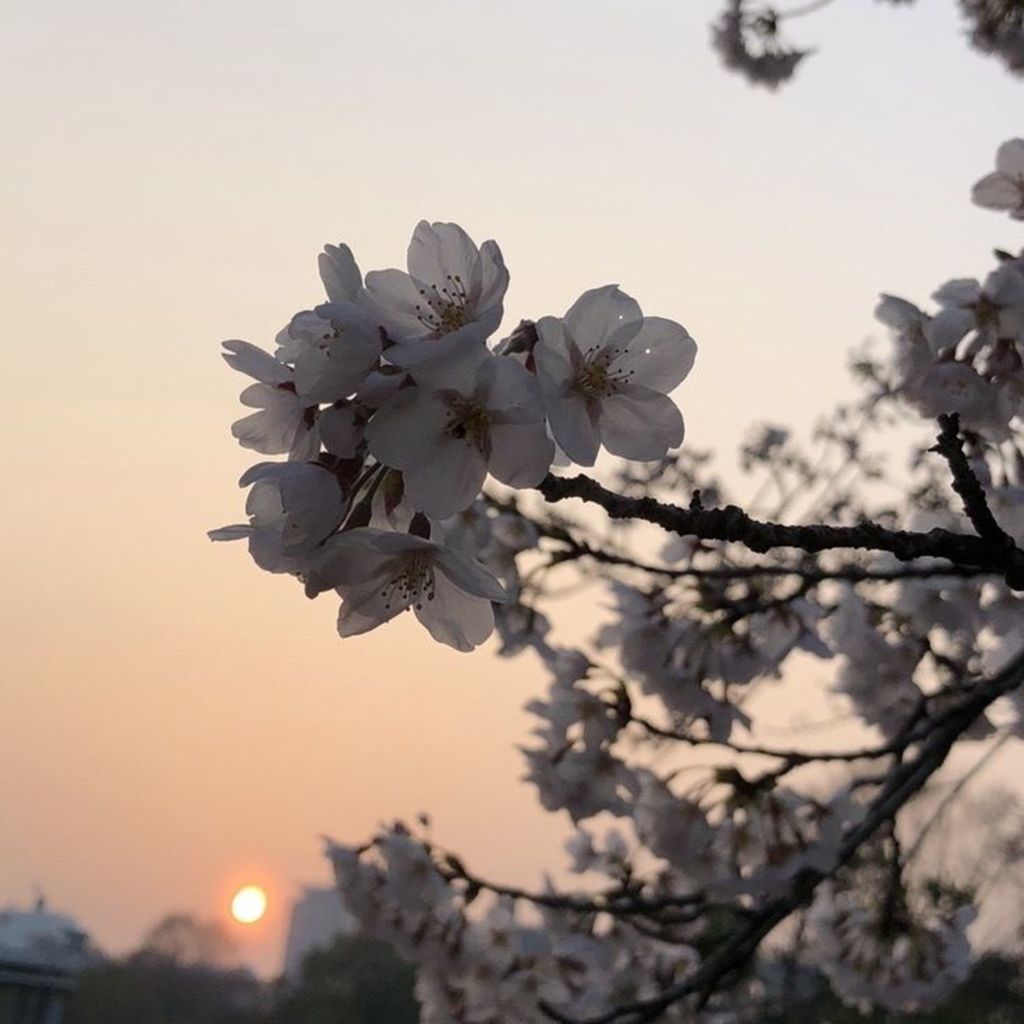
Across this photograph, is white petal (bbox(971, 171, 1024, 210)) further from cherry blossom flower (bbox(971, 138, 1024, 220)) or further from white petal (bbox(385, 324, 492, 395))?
white petal (bbox(385, 324, 492, 395))

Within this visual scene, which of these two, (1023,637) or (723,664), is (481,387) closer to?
(723,664)

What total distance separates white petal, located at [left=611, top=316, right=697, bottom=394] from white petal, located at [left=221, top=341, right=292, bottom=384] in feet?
1.04

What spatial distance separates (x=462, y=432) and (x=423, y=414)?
4 cm

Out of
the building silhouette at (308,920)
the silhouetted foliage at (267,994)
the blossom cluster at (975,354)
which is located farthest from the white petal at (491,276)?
the building silhouette at (308,920)

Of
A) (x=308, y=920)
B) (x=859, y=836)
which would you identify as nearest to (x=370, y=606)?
(x=859, y=836)

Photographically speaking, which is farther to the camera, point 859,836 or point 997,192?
point 859,836

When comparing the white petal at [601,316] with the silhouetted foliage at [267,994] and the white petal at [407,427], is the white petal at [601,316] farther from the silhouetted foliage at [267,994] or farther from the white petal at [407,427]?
the silhouetted foliage at [267,994]

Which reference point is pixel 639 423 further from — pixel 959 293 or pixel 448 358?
pixel 959 293

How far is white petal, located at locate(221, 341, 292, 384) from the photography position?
1.09 m

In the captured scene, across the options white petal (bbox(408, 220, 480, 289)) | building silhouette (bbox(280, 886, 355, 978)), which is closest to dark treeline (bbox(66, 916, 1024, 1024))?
white petal (bbox(408, 220, 480, 289))

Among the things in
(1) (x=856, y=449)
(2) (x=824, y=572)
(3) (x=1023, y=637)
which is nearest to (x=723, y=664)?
(2) (x=824, y=572)

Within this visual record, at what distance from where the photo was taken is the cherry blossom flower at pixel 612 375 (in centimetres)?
101

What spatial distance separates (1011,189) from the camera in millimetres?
2213

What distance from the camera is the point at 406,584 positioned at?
3.70 ft
